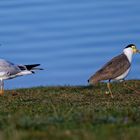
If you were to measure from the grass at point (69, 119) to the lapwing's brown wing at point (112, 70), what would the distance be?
1.76 ft

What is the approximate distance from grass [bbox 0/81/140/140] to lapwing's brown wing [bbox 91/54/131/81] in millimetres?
537

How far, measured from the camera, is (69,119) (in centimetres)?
902

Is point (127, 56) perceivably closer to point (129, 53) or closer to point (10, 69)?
point (129, 53)

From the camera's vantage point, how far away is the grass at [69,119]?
7008mm

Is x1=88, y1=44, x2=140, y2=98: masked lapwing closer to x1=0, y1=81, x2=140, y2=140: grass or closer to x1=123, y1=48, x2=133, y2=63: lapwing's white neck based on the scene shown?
x1=123, y1=48, x2=133, y2=63: lapwing's white neck

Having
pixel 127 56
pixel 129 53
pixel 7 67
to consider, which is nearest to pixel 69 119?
pixel 127 56

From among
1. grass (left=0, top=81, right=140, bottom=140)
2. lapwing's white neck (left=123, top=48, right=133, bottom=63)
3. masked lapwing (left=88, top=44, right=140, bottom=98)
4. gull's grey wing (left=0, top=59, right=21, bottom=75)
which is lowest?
grass (left=0, top=81, right=140, bottom=140)

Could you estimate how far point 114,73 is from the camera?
17188mm

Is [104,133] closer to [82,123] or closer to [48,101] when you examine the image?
[82,123]

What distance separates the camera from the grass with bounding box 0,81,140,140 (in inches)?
276

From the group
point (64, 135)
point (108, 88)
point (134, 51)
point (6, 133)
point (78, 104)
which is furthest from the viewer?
point (134, 51)

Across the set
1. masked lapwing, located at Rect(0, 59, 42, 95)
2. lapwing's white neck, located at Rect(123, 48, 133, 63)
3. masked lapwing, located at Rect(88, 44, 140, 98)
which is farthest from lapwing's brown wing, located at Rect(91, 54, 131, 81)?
masked lapwing, located at Rect(0, 59, 42, 95)

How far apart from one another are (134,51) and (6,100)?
4721 millimetres

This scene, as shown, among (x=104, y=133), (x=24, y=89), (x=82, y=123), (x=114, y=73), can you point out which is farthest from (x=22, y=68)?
(x=104, y=133)
